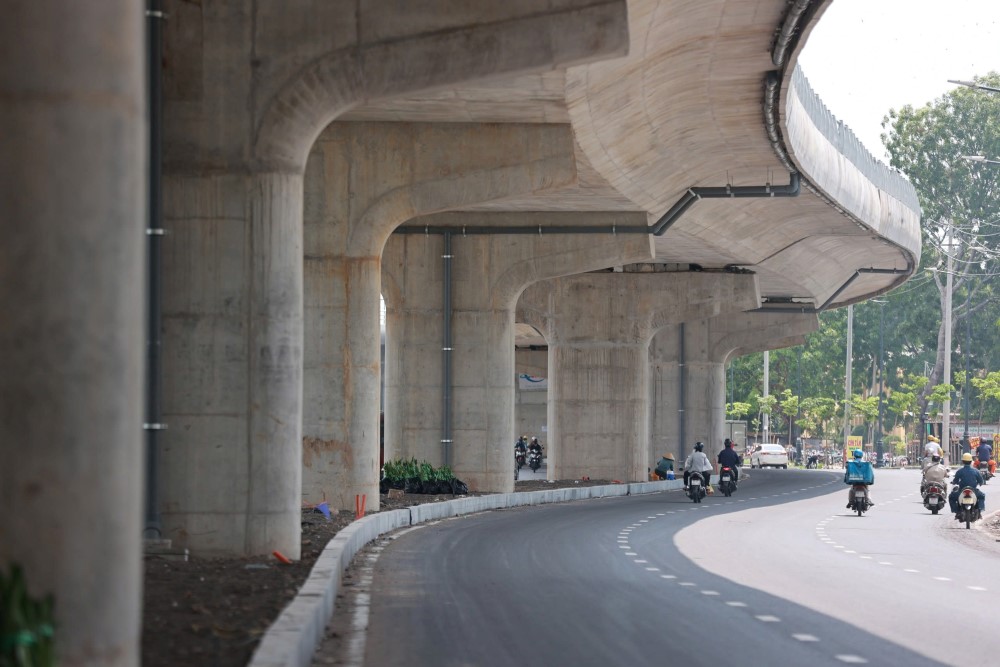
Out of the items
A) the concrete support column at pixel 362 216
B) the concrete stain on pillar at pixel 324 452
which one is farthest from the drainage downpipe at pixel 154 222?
the concrete stain on pillar at pixel 324 452

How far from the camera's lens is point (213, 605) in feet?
40.9

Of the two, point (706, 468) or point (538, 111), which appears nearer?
point (538, 111)

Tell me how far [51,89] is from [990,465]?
56.6 meters

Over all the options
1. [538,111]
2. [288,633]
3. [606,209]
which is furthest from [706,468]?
[288,633]

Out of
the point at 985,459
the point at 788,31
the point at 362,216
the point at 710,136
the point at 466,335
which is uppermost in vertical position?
the point at 788,31

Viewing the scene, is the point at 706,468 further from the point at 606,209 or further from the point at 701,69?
the point at 701,69

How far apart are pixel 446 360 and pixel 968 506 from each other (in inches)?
460

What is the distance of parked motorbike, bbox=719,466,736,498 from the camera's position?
45.4 m

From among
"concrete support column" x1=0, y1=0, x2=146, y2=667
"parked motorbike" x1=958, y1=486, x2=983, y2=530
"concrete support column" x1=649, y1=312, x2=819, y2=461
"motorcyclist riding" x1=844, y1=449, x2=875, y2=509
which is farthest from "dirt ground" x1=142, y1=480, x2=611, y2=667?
"concrete support column" x1=649, y1=312, x2=819, y2=461

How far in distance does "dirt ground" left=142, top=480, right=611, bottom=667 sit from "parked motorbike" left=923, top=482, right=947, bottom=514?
18075mm

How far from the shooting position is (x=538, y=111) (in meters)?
26.8

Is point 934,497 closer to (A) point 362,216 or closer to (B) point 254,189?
(A) point 362,216

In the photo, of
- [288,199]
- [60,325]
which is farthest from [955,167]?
[60,325]

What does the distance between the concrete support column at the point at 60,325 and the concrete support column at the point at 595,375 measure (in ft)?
136
